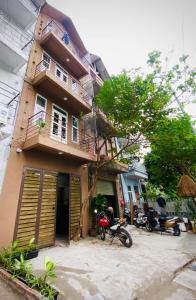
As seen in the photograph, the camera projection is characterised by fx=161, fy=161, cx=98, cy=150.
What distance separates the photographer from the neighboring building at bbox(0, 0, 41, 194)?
19.5 feet

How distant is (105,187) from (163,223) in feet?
13.7

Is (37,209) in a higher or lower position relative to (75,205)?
lower

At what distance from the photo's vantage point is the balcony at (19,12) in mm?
8023

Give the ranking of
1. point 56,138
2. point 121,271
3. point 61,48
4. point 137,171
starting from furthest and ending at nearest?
point 137,171, point 61,48, point 56,138, point 121,271

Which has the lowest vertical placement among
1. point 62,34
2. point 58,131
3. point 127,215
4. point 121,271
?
point 121,271

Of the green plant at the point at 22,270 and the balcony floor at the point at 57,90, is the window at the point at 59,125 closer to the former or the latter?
the balcony floor at the point at 57,90

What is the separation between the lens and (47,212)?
6.67 m

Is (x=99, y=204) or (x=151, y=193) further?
(x=151, y=193)

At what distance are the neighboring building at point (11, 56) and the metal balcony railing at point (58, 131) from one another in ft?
2.72

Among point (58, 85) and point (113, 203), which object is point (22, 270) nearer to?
point (58, 85)

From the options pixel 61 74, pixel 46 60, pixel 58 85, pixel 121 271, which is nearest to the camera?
pixel 121 271

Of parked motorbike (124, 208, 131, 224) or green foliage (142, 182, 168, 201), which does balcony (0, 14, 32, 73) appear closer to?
parked motorbike (124, 208, 131, 224)

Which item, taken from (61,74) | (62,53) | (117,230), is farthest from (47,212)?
(62,53)

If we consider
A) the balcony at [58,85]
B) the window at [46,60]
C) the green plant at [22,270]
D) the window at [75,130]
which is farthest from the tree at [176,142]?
the green plant at [22,270]
